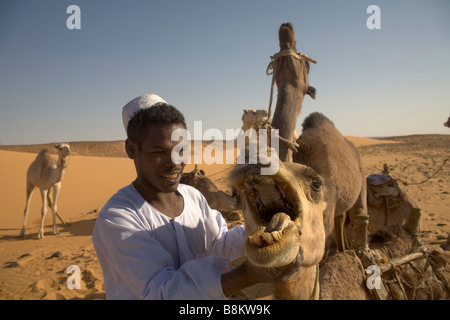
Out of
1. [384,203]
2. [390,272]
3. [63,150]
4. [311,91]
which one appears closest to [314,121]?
[311,91]

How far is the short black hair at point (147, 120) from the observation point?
1655 millimetres

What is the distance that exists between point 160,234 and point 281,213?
2.43 ft

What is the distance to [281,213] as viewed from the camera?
4.18 feet

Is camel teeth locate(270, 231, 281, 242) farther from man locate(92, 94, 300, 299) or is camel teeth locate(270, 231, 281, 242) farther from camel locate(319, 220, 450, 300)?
camel locate(319, 220, 450, 300)

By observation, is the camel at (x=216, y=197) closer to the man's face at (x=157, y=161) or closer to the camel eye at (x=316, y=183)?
the man's face at (x=157, y=161)

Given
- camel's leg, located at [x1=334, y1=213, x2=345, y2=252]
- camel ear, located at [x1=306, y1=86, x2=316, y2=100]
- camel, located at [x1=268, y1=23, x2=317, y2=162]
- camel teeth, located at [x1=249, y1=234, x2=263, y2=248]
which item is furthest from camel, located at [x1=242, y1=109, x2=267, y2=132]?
camel teeth, located at [x1=249, y1=234, x2=263, y2=248]

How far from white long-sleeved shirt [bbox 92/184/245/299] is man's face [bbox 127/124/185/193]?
0.12m

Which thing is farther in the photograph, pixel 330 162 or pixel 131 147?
pixel 330 162

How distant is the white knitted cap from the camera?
1.75m

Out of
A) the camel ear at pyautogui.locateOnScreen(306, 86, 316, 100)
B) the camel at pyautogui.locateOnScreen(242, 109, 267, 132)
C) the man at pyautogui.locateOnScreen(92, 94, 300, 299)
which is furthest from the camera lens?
the camel at pyautogui.locateOnScreen(242, 109, 267, 132)

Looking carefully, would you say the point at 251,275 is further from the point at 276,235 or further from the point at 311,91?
the point at 311,91

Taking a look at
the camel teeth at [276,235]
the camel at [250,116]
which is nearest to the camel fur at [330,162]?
the camel teeth at [276,235]

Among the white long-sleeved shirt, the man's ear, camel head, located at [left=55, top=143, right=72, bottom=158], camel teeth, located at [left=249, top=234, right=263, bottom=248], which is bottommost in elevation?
the white long-sleeved shirt
